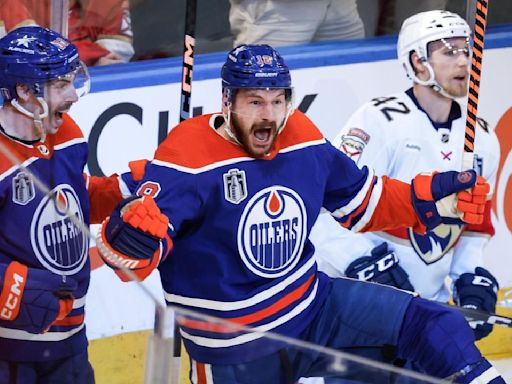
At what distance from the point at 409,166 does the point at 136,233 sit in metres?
1.20

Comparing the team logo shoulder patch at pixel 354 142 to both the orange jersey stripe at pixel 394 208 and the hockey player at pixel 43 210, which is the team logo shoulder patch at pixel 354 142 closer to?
the orange jersey stripe at pixel 394 208

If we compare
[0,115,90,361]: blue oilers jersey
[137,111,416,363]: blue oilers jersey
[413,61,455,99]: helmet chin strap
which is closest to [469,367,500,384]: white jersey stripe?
[137,111,416,363]: blue oilers jersey

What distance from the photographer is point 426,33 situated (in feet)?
10.9

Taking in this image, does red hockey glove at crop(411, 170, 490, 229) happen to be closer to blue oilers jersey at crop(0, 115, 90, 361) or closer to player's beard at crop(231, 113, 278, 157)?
player's beard at crop(231, 113, 278, 157)

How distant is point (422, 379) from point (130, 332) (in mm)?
396

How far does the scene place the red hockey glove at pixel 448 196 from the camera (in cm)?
272

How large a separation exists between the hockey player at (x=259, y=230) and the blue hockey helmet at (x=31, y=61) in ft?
0.79

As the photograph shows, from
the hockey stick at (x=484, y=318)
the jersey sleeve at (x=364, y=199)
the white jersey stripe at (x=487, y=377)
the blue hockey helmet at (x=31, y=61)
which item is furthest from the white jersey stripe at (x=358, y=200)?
the blue hockey helmet at (x=31, y=61)

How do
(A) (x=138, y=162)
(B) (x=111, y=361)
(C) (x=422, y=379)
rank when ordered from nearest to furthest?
(C) (x=422, y=379), (B) (x=111, y=361), (A) (x=138, y=162)

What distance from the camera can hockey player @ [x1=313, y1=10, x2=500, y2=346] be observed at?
332 cm

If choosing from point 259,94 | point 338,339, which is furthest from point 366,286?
point 259,94

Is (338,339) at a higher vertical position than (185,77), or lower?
lower

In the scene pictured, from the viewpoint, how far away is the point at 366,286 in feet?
8.58

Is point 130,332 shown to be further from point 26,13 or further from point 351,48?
point 351,48
